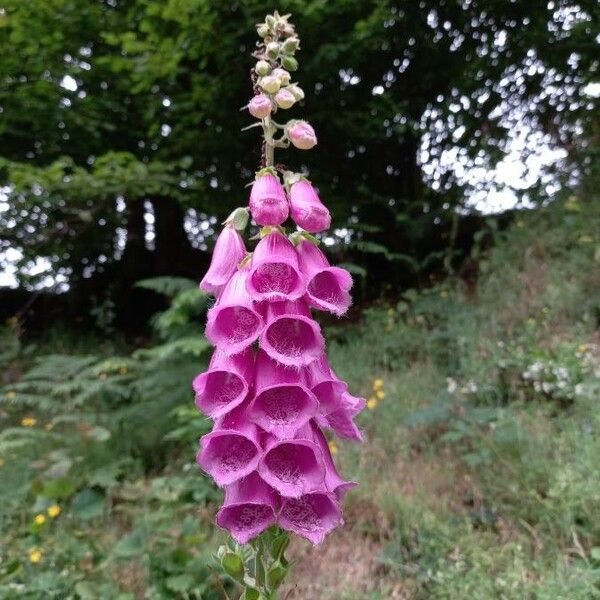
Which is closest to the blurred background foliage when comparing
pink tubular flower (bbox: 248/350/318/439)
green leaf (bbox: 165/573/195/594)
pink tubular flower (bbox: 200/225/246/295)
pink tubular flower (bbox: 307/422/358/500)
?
green leaf (bbox: 165/573/195/594)

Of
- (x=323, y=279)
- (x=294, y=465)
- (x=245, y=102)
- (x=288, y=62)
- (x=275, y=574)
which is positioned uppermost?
(x=245, y=102)

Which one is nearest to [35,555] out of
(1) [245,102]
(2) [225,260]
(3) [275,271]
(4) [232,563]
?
(4) [232,563]

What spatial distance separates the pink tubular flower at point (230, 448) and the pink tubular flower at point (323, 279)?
1.09 ft

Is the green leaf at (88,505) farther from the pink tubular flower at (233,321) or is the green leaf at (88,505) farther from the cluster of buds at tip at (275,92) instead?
the cluster of buds at tip at (275,92)

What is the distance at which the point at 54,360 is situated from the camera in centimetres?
488

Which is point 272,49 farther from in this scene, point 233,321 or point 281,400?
point 281,400

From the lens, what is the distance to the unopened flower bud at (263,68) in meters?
1.64

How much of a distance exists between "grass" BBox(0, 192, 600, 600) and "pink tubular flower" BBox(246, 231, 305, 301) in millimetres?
708

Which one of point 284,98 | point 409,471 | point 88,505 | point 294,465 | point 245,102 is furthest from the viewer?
point 245,102

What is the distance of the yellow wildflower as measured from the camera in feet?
9.69

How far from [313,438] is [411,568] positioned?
1718 millimetres

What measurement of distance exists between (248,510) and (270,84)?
3.44 feet

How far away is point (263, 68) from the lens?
1.65 m

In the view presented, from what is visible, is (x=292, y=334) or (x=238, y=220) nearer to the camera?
(x=292, y=334)
